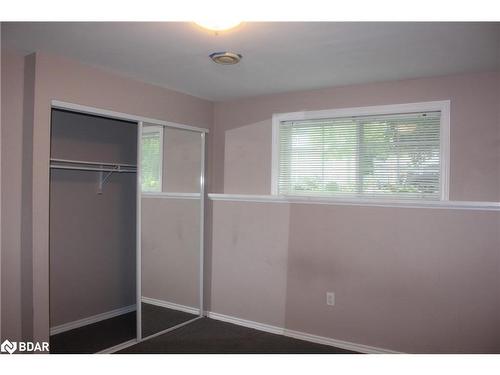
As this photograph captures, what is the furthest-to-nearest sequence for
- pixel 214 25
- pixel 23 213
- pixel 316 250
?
pixel 316 250, pixel 23 213, pixel 214 25

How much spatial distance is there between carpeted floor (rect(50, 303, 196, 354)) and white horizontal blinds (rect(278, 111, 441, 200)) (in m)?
1.64

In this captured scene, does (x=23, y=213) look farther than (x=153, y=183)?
No

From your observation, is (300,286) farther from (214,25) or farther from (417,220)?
(214,25)

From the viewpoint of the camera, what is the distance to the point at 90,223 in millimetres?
4031

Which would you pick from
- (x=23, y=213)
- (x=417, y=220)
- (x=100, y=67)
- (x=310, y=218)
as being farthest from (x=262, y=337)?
(x=100, y=67)

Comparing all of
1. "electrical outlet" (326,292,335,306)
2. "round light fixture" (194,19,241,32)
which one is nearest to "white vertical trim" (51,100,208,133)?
"round light fixture" (194,19,241,32)

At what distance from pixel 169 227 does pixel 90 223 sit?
2.82 ft

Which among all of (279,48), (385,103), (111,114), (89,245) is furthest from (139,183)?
(385,103)

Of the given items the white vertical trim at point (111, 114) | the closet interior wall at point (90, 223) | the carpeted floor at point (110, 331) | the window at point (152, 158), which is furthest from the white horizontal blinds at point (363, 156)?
the closet interior wall at point (90, 223)

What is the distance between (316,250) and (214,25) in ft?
7.42

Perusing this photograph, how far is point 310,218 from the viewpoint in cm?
364

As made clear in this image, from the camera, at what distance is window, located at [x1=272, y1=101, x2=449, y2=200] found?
3236 millimetres

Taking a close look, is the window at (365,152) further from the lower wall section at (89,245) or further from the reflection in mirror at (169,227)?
the lower wall section at (89,245)

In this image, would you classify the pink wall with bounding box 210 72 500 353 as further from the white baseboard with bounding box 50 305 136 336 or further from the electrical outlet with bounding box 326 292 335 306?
the white baseboard with bounding box 50 305 136 336
